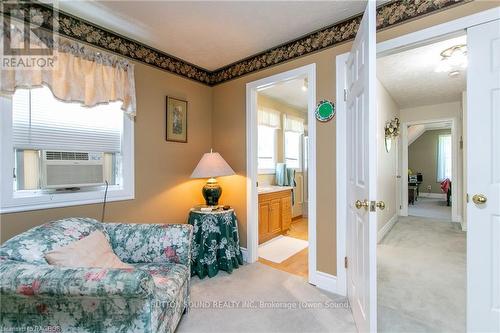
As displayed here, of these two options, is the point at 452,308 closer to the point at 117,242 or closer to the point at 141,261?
the point at 141,261

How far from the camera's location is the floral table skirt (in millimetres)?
2451

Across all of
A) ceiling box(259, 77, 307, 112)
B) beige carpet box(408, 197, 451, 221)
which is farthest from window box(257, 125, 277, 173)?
beige carpet box(408, 197, 451, 221)

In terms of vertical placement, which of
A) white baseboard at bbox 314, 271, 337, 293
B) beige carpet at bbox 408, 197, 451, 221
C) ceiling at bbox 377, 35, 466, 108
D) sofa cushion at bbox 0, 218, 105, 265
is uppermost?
ceiling at bbox 377, 35, 466, 108

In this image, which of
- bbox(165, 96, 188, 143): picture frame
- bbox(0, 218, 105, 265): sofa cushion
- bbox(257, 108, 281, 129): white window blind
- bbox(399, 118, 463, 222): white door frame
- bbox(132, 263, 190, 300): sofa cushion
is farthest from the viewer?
bbox(399, 118, 463, 222): white door frame

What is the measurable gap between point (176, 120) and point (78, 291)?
6.74 feet

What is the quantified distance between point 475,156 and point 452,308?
1331 mm

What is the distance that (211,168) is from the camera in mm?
2572

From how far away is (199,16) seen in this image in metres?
1.94

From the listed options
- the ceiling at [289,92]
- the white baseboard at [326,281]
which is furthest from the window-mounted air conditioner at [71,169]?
the ceiling at [289,92]

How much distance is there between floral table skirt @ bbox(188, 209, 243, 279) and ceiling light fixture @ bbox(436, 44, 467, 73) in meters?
3.19

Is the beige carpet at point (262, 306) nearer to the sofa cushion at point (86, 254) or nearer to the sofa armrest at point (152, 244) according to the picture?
the sofa armrest at point (152, 244)

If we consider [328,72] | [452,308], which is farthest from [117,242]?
[452,308]

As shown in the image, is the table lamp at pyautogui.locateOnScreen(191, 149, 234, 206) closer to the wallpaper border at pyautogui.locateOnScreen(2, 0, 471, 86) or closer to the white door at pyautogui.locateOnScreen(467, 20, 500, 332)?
the wallpaper border at pyautogui.locateOnScreen(2, 0, 471, 86)

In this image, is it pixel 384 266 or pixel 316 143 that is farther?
pixel 384 266
